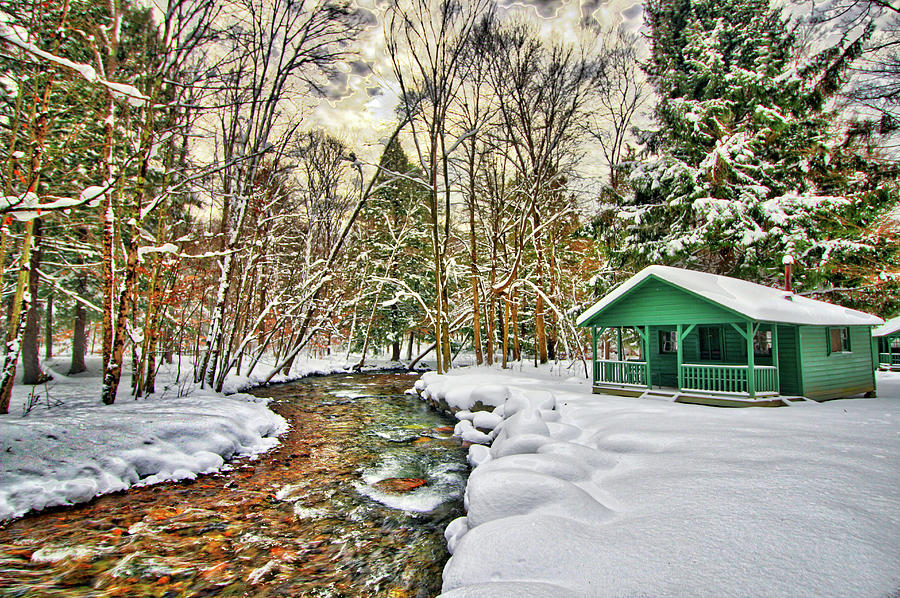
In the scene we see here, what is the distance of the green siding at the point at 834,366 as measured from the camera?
9.91m

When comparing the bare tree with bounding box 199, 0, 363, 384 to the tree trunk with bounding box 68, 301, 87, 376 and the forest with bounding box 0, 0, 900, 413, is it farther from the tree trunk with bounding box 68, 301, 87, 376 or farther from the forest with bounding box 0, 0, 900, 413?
the tree trunk with bounding box 68, 301, 87, 376

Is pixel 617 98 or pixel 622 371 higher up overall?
pixel 617 98

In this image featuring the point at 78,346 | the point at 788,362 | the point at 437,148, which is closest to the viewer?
the point at 788,362

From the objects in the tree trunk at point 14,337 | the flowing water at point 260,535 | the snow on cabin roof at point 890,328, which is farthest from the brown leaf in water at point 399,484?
the snow on cabin roof at point 890,328

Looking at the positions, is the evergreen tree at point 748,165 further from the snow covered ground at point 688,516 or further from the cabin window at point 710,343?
the snow covered ground at point 688,516

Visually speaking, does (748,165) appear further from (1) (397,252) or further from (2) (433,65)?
(1) (397,252)

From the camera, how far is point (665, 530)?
2.79m

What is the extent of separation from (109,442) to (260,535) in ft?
9.84

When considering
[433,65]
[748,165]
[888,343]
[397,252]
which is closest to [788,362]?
[748,165]

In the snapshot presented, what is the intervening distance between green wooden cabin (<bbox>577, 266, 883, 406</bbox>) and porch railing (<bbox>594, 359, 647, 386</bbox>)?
0.03 meters

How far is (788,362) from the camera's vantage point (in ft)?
33.2

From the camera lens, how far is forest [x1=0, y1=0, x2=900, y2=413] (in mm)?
7414

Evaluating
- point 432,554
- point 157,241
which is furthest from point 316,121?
point 432,554

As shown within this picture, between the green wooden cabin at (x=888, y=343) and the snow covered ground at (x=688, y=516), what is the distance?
18690mm
